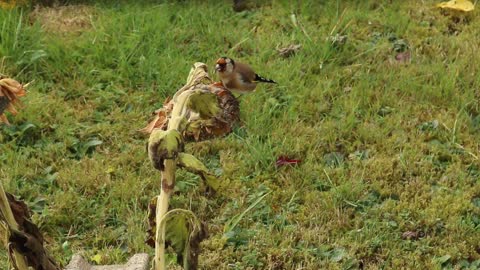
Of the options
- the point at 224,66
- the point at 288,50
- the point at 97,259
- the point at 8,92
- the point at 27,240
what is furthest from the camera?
the point at 288,50

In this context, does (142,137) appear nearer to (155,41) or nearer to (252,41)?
(155,41)

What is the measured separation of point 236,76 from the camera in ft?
9.81

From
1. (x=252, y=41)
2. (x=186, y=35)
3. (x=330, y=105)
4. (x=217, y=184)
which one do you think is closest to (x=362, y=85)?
(x=330, y=105)

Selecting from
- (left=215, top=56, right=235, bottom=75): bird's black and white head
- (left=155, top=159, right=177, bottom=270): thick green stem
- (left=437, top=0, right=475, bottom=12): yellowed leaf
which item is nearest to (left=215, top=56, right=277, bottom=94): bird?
(left=215, top=56, right=235, bottom=75): bird's black and white head

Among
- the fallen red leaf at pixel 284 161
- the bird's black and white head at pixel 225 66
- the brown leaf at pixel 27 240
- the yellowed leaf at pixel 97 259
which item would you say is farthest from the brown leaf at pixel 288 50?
the brown leaf at pixel 27 240

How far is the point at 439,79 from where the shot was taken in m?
4.02

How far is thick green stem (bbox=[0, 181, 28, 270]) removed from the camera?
95 centimetres

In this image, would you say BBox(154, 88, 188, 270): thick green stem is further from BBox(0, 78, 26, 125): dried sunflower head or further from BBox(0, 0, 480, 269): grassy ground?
BBox(0, 0, 480, 269): grassy ground

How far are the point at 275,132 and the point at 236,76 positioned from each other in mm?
717

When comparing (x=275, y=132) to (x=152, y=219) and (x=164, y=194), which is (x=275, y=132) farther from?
(x=164, y=194)

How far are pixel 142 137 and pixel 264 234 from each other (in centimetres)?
97

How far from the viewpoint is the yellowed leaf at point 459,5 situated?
15.2 feet

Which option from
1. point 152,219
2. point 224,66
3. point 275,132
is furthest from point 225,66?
point 152,219

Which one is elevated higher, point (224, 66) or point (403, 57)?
point (224, 66)
